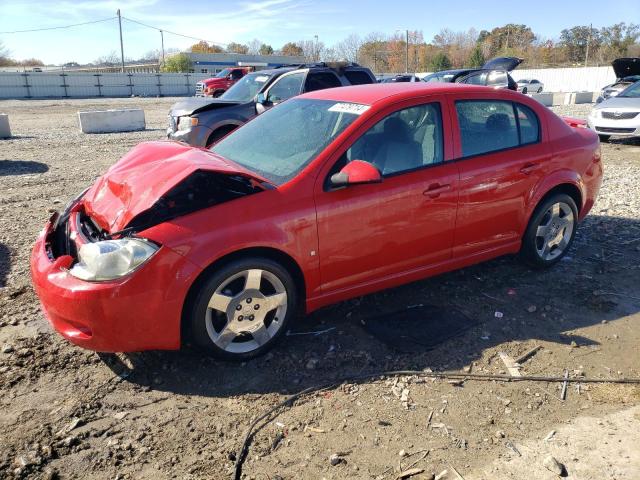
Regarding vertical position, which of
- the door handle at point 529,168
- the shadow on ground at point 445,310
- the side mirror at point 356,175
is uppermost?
the side mirror at point 356,175

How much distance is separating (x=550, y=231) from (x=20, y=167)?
9798mm

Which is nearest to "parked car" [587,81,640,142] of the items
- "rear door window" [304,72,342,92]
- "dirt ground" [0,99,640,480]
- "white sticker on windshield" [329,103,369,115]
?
"rear door window" [304,72,342,92]

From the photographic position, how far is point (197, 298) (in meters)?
3.16

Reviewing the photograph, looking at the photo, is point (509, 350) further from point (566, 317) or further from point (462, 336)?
point (566, 317)

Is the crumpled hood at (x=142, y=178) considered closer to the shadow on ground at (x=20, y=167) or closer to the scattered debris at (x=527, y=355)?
the scattered debris at (x=527, y=355)

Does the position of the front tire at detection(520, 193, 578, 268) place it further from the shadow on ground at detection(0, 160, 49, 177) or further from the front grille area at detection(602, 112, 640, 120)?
the front grille area at detection(602, 112, 640, 120)

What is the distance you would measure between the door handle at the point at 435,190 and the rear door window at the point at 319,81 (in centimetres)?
632

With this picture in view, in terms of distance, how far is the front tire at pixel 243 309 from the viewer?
3205mm

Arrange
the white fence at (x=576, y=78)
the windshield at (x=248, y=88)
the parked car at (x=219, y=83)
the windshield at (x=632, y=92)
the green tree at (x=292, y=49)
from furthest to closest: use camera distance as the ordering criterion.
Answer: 1. the green tree at (x=292, y=49)
2. the white fence at (x=576, y=78)
3. the parked car at (x=219, y=83)
4. the windshield at (x=632, y=92)
5. the windshield at (x=248, y=88)

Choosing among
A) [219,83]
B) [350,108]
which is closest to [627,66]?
[219,83]

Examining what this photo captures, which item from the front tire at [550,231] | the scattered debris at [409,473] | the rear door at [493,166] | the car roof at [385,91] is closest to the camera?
the scattered debris at [409,473]

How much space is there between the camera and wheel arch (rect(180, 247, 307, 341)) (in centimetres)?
319

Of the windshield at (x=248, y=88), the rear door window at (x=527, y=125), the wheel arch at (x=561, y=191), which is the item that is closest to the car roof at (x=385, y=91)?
the rear door window at (x=527, y=125)

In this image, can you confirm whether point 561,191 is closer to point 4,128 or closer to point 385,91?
point 385,91
